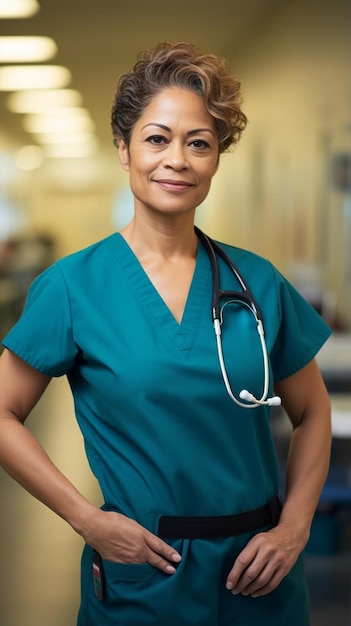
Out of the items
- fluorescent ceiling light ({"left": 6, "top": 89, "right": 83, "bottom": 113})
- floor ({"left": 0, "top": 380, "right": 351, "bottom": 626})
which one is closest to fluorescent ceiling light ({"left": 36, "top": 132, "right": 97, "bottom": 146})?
fluorescent ceiling light ({"left": 6, "top": 89, "right": 83, "bottom": 113})

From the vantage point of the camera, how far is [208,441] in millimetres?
1038

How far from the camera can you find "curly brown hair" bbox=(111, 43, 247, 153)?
40.9 inches

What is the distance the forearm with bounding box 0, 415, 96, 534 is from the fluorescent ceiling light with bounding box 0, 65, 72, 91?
4.36 meters

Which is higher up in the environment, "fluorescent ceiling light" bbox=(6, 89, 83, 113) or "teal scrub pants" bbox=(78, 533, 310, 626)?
"fluorescent ceiling light" bbox=(6, 89, 83, 113)

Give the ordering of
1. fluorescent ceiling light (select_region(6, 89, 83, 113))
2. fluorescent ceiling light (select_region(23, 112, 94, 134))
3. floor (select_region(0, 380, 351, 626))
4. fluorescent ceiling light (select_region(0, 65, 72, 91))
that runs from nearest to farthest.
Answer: floor (select_region(0, 380, 351, 626))
fluorescent ceiling light (select_region(0, 65, 72, 91))
fluorescent ceiling light (select_region(6, 89, 83, 113))
fluorescent ceiling light (select_region(23, 112, 94, 134))

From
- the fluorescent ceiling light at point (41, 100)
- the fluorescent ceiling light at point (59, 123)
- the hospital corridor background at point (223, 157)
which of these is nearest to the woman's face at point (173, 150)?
the hospital corridor background at point (223, 157)

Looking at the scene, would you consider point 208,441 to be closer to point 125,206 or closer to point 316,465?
point 316,465

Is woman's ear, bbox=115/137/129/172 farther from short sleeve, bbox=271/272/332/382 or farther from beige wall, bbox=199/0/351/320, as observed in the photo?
beige wall, bbox=199/0/351/320

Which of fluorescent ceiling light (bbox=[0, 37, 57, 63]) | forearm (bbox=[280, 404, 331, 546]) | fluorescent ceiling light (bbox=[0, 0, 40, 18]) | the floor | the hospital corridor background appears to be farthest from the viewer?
the hospital corridor background

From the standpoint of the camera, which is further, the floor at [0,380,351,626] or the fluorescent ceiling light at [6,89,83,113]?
the fluorescent ceiling light at [6,89,83,113]

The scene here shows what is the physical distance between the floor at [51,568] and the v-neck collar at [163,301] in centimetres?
120

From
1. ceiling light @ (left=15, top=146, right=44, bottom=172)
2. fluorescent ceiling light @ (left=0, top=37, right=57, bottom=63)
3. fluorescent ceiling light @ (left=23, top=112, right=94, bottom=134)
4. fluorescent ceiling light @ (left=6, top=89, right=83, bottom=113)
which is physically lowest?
ceiling light @ (left=15, top=146, right=44, bottom=172)

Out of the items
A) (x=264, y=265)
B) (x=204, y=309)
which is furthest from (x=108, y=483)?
(x=264, y=265)

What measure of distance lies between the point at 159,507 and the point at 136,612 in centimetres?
14
